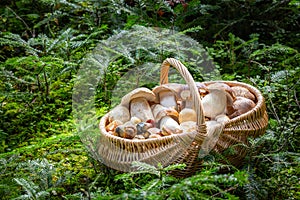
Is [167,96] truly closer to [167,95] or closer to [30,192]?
[167,95]

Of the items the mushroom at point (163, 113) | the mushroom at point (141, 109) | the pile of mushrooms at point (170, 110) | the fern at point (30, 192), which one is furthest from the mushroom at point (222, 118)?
the fern at point (30, 192)

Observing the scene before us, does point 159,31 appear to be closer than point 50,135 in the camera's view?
No

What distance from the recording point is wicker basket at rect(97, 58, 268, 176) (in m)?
2.10

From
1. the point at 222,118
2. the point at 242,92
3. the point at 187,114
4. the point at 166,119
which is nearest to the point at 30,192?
the point at 166,119

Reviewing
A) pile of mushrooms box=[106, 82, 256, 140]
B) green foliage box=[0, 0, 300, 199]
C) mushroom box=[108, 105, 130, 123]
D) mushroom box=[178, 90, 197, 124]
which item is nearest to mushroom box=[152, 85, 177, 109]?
pile of mushrooms box=[106, 82, 256, 140]

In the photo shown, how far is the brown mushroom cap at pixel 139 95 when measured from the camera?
2.48 metres

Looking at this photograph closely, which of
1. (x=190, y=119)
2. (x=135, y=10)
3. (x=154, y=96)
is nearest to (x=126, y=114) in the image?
(x=154, y=96)

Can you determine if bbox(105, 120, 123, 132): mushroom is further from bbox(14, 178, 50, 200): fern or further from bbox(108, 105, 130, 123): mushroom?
bbox(14, 178, 50, 200): fern

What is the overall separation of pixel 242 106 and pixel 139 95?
57 centimetres

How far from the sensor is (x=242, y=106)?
241 centimetres

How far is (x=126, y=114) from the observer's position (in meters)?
2.49

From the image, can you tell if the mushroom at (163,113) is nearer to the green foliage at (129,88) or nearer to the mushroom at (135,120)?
the mushroom at (135,120)

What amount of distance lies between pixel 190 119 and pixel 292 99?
1.11 m

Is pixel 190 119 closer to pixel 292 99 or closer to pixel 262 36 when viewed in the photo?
pixel 292 99
